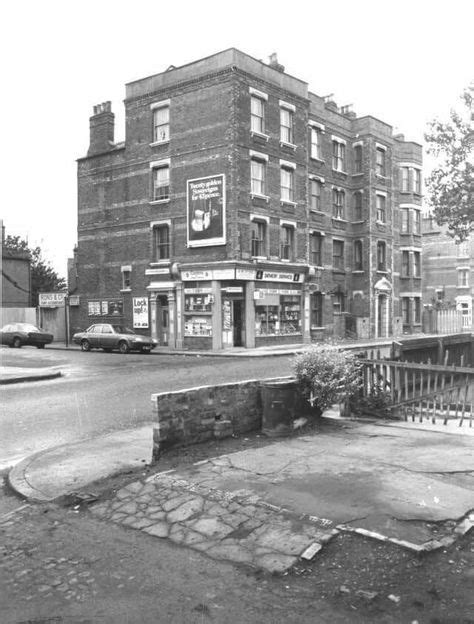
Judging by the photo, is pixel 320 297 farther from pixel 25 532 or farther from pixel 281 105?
pixel 25 532

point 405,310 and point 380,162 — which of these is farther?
point 405,310

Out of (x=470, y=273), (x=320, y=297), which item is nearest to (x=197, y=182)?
(x=320, y=297)

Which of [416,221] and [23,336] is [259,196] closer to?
[23,336]

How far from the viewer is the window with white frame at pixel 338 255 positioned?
123 ft

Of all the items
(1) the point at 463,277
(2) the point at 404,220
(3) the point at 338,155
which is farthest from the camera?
(1) the point at 463,277

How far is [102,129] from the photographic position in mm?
35969

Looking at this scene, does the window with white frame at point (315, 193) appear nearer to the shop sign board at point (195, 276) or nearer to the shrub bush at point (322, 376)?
the shop sign board at point (195, 276)

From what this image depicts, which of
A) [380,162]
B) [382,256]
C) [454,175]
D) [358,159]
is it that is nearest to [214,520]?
[454,175]

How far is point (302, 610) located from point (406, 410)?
659 centimetres

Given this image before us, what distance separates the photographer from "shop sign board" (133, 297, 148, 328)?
3269 centimetres

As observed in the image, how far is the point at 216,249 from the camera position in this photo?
96.1 ft

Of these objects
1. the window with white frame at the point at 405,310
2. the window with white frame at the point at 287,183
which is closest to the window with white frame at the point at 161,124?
the window with white frame at the point at 287,183

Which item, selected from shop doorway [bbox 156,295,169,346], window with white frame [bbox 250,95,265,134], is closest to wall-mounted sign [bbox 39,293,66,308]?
shop doorway [bbox 156,295,169,346]

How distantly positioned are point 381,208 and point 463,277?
2111cm
